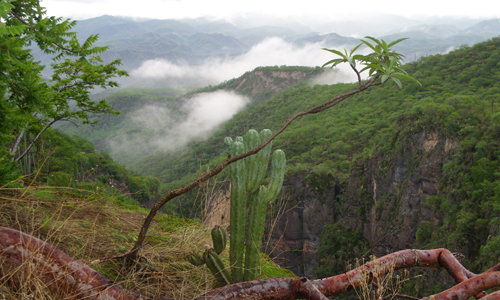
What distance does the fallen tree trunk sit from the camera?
64.1 inches

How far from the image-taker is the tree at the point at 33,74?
296cm

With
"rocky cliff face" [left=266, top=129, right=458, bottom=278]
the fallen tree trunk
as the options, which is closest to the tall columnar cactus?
the fallen tree trunk

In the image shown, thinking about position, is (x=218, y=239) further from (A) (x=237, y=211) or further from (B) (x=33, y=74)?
(B) (x=33, y=74)

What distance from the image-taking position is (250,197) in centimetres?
338

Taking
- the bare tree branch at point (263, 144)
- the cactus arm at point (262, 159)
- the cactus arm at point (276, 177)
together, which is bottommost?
the cactus arm at point (276, 177)

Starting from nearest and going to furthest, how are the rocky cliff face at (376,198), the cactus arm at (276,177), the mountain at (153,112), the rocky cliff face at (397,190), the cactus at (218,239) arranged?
1. the cactus at (218,239)
2. the cactus arm at (276,177)
3. the rocky cliff face at (397,190)
4. the rocky cliff face at (376,198)
5. the mountain at (153,112)

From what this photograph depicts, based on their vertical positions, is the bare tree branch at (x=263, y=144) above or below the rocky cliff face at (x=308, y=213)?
above

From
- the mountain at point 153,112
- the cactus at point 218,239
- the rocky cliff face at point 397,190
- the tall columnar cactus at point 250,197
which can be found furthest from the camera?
the mountain at point 153,112

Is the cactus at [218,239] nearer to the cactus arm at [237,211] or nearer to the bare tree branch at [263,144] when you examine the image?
the cactus arm at [237,211]

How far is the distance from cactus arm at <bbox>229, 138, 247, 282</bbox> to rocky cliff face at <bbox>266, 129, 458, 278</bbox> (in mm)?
17875

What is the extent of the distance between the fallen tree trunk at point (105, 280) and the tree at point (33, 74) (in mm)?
884

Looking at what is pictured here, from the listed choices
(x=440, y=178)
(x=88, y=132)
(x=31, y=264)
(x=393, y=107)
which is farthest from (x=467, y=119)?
(x=88, y=132)

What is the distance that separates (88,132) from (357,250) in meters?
109

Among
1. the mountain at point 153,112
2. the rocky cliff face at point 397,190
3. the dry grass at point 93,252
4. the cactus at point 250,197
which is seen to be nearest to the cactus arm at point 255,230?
the cactus at point 250,197
